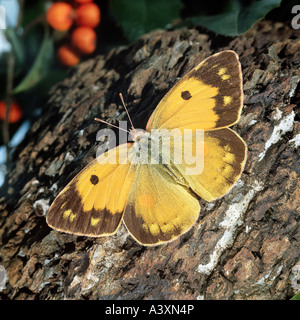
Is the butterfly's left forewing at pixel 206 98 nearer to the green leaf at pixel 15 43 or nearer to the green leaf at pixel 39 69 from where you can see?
the green leaf at pixel 39 69

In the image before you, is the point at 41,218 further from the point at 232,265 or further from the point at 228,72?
the point at 228,72

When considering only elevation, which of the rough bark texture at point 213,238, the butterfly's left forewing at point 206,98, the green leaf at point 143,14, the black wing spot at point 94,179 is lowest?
the rough bark texture at point 213,238

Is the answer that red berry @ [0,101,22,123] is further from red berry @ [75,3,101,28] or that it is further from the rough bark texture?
the rough bark texture

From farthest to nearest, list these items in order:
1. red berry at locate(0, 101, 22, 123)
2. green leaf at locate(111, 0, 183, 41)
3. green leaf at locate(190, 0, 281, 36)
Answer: red berry at locate(0, 101, 22, 123), green leaf at locate(111, 0, 183, 41), green leaf at locate(190, 0, 281, 36)

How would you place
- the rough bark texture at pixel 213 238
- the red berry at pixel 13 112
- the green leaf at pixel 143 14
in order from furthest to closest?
1. the red berry at pixel 13 112
2. the green leaf at pixel 143 14
3. the rough bark texture at pixel 213 238

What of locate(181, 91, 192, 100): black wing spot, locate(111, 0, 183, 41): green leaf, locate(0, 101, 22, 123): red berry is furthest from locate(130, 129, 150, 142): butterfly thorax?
locate(0, 101, 22, 123): red berry

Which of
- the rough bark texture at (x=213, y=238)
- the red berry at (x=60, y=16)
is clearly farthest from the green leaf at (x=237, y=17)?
the red berry at (x=60, y=16)

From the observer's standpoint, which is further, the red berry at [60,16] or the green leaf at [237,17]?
the red berry at [60,16]
